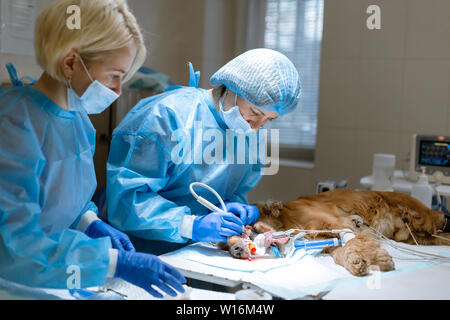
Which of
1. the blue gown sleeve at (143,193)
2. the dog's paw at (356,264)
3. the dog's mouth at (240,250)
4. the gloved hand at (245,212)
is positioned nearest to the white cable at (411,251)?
the dog's paw at (356,264)

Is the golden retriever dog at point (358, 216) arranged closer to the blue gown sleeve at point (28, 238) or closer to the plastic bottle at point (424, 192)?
the plastic bottle at point (424, 192)

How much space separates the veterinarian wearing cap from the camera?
165 centimetres

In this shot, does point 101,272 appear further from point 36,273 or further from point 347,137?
point 347,137

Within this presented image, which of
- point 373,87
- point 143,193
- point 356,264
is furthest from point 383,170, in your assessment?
point 143,193

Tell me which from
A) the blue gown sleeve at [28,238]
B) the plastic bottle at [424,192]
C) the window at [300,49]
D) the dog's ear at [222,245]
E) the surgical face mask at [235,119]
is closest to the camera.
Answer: the blue gown sleeve at [28,238]

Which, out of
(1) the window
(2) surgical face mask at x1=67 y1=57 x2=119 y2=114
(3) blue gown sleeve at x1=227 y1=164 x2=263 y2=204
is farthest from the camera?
(1) the window

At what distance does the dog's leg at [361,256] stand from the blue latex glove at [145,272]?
61cm

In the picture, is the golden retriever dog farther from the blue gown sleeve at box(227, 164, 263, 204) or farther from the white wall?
the white wall

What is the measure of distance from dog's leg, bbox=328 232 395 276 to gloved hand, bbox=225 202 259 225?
335 mm

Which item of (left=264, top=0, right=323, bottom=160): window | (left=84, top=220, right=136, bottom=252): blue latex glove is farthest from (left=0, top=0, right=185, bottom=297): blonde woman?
(left=264, top=0, right=323, bottom=160): window

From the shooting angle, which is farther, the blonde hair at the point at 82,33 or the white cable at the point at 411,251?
Answer: the white cable at the point at 411,251

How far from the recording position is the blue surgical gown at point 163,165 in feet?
5.41

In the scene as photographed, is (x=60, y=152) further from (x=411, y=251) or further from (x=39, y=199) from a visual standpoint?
(x=411, y=251)
